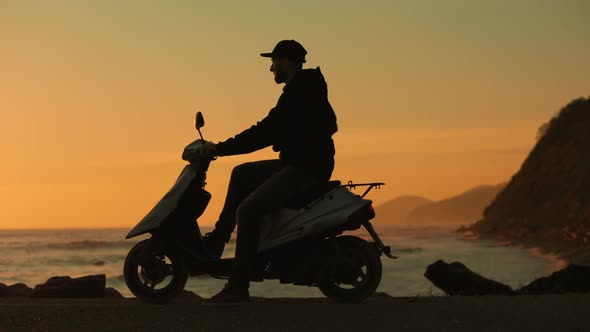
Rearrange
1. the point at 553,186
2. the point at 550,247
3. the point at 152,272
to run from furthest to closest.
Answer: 1. the point at 553,186
2. the point at 550,247
3. the point at 152,272

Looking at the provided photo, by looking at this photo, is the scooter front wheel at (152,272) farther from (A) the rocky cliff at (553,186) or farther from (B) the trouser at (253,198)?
(A) the rocky cliff at (553,186)

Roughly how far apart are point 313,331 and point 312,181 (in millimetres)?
1266

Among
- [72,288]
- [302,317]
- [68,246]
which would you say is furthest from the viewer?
[68,246]

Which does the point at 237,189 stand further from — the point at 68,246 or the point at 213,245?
the point at 68,246

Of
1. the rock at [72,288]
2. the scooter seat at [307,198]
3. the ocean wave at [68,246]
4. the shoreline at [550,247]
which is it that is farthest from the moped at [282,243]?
the ocean wave at [68,246]

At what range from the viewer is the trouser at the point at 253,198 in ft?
21.7

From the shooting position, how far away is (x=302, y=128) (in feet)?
21.7

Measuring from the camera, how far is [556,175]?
58.7m

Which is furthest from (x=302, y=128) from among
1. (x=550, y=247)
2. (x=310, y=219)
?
(x=550, y=247)

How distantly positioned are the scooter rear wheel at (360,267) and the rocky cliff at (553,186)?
4284 centimetres

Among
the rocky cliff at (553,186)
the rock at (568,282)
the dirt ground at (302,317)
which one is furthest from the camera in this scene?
the rocky cliff at (553,186)

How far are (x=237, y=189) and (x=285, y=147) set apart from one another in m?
0.52

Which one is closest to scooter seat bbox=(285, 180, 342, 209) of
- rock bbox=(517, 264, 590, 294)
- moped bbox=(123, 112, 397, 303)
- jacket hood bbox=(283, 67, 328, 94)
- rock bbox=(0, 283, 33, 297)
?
moped bbox=(123, 112, 397, 303)

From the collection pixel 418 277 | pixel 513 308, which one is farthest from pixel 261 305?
pixel 418 277
